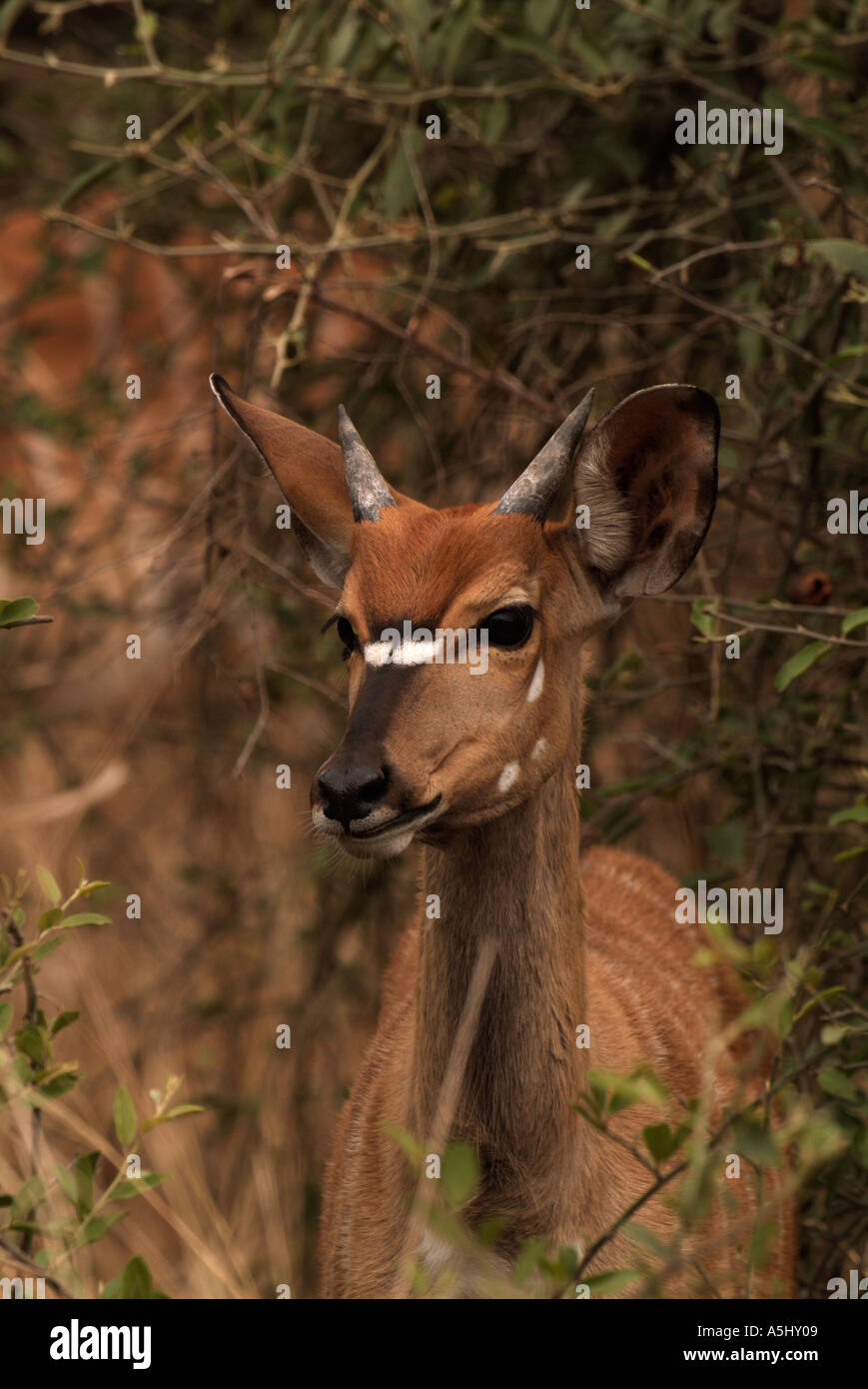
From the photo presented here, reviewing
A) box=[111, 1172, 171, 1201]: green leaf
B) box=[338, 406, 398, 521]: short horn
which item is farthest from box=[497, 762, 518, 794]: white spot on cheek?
box=[111, 1172, 171, 1201]: green leaf

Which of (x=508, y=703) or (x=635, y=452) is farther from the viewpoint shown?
(x=635, y=452)

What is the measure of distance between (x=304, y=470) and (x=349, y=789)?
1.32 metres

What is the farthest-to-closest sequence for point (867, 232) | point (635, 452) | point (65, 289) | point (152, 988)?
point (65, 289)
point (152, 988)
point (867, 232)
point (635, 452)

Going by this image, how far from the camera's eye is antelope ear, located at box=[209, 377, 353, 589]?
4.41m

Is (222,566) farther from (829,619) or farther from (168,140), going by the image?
(168,140)

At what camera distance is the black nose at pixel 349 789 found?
3.40 m

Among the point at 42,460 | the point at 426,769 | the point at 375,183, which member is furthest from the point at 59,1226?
the point at 42,460

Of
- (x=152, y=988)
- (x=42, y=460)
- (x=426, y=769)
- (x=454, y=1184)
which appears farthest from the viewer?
(x=42, y=460)

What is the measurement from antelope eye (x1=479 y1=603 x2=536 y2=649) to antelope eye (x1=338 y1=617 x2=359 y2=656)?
1.07 ft

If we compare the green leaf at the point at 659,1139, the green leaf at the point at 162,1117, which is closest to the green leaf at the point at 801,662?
the green leaf at the point at 659,1139

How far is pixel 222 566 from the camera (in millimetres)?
5473

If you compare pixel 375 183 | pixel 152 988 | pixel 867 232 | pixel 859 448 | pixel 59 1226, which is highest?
pixel 375 183

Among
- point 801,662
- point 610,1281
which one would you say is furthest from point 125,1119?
point 801,662

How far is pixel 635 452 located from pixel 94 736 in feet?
21.9
